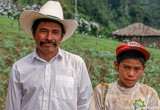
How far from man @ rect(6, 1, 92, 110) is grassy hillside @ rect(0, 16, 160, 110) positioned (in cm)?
250

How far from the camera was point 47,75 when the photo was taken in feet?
6.08

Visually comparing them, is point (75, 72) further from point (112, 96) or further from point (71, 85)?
point (112, 96)

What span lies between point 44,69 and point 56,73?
110 millimetres

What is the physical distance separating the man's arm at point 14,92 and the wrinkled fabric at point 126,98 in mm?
660

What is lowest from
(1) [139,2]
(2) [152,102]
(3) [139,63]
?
(2) [152,102]

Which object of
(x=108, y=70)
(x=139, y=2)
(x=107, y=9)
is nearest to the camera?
(x=108, y=70)

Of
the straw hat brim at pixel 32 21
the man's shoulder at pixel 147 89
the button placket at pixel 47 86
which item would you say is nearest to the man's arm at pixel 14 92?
the button placket at pixel 47 86

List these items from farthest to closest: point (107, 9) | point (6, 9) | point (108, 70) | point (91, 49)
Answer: point (107, 9) < point (6, 9) < point (91, 49) < point (108, 70)

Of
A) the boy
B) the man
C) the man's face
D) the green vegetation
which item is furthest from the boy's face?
the green vegetation

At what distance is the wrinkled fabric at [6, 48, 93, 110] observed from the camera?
181 cm

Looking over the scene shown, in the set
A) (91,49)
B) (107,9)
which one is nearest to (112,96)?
(91,49)

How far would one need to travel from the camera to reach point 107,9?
1478cm

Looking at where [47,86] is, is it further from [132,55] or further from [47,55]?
[132,55]

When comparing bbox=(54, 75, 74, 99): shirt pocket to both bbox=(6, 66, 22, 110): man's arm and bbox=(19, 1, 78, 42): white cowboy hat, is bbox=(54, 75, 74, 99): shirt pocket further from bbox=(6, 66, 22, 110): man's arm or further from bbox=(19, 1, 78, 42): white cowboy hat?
bbox=(19, 1, 78, 42): white cowboy hat
